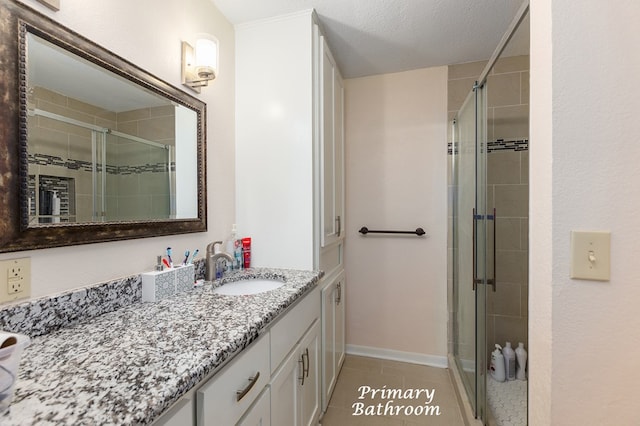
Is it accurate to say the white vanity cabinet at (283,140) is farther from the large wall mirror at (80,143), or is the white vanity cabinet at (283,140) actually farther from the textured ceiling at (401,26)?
the large wall mirror at (80,143)

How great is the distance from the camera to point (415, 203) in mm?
2287

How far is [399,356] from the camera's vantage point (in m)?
2.31

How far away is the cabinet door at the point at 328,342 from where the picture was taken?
1.64 meters

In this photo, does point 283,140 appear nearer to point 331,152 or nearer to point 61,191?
point 331,152

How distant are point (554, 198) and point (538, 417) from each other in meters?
0.56

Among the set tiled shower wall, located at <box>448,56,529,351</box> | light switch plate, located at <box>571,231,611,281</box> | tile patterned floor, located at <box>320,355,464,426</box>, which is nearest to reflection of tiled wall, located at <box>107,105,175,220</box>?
light switch plate, located at <box>571,231,611,281</box>

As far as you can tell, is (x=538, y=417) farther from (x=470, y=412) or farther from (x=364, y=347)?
(x=364, y=347)

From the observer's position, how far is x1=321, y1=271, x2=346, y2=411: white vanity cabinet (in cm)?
165

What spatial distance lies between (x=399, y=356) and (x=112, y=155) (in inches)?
93.7

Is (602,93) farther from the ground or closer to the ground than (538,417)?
farther from the ground

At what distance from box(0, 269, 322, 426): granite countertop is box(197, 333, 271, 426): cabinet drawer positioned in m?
0.06

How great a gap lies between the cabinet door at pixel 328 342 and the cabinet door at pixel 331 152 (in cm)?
34

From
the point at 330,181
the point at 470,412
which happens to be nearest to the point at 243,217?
the point at 330,181

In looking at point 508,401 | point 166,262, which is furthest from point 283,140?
point 508,401
